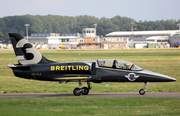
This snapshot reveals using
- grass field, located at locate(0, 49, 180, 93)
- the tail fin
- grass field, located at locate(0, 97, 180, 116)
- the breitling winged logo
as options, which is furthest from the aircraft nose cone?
the tail fin

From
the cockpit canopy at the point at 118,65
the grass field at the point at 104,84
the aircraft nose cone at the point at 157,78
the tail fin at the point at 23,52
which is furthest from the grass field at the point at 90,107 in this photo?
the grass field at the point at 104,84

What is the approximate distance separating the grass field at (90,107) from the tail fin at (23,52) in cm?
419

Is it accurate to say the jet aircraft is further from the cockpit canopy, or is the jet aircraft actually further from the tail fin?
the tail fin

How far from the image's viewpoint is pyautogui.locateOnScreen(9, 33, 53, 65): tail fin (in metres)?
22.8

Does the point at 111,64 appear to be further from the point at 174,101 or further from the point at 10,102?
the point at 10,102

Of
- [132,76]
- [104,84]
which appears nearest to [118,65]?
[132,76]

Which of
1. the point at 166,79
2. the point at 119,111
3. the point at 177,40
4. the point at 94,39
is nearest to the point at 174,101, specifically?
the point at 166,79

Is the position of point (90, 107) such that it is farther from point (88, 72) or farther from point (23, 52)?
point (23, 52)

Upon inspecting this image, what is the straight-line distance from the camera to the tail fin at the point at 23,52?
22.8m

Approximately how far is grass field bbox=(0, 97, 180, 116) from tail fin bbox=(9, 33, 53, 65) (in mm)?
4192

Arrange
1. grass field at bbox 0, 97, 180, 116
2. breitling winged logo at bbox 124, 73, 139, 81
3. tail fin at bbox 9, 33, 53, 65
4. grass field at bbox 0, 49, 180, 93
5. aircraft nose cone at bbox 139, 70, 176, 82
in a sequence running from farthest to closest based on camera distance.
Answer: grass field at bbox 0, 49, 180, 93 < tail fin at bbox 9, 33, 53, 65 < breitling winged logo at bbox 124, 73, 139, 81 < aircraft nose cone at bbox 139, 70, 176, 82 < grass field at bbox 0, 97, 180, 116

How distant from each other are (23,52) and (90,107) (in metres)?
8.44

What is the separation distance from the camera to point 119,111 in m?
15.5

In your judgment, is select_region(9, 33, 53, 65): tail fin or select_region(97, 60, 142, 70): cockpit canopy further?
select_region(9, 33, 53, 65): tail fin
